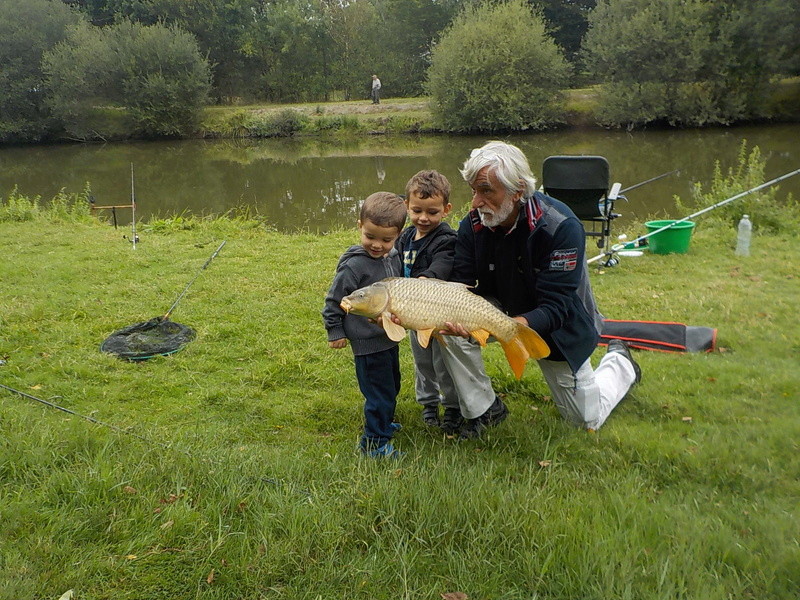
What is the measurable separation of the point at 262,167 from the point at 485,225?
69.1 ft

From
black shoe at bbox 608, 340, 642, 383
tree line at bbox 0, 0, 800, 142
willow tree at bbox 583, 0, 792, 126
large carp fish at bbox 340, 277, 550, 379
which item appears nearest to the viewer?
large carp fish at bbox 340, 277, 550, 379

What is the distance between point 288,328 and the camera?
17.0 ft

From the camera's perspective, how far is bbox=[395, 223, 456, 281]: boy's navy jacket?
10.6 ft

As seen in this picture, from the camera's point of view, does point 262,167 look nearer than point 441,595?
No

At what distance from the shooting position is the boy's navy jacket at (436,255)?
3.23 meters

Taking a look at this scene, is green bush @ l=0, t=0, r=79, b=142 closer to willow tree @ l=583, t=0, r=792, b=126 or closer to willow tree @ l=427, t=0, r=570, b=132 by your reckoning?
willow tree @ l=427, t=0, r=570, b=132

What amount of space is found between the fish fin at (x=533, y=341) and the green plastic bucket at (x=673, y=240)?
16.5 feet

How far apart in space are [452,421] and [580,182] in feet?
14.4

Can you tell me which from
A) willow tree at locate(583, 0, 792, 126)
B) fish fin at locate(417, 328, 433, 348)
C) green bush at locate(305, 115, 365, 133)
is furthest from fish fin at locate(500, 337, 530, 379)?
Answer: green bush at locate(305, 115, 365, 133)

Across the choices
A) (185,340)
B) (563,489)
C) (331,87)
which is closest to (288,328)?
(185,340)

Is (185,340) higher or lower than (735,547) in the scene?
lower

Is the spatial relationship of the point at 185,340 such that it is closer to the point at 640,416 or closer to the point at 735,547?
the point at 640,416

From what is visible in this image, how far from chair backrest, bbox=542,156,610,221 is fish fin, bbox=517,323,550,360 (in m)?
4.42

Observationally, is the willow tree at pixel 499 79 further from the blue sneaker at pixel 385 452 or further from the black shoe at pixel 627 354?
the blue sneaker at pixel 385 452
